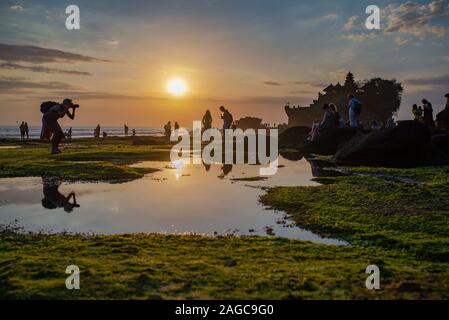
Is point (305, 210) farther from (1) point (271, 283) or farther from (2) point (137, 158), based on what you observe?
(2) point (137, 158)

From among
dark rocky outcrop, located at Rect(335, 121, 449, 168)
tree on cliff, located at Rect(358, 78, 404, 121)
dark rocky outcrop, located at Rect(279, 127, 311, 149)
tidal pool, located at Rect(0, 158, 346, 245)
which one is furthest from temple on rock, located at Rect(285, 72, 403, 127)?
tidal pool, located at Rect(0, 158, 346, 245)

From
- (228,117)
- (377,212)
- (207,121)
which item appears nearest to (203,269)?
(377,212)

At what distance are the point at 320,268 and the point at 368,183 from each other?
8.90 m

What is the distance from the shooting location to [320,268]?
566cm

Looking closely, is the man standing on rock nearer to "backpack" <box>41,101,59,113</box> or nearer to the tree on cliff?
"backpack" <box>41,101,59,113</box>

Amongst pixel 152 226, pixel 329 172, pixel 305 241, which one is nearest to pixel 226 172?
pixel 329 172

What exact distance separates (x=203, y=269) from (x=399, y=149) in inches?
718

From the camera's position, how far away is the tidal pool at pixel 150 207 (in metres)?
8.39

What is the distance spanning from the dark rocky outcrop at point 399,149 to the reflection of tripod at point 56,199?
14811mm

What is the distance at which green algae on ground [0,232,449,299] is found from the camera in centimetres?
481

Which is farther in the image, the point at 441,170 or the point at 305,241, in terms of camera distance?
the point at 441,170

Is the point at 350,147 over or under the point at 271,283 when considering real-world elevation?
over
